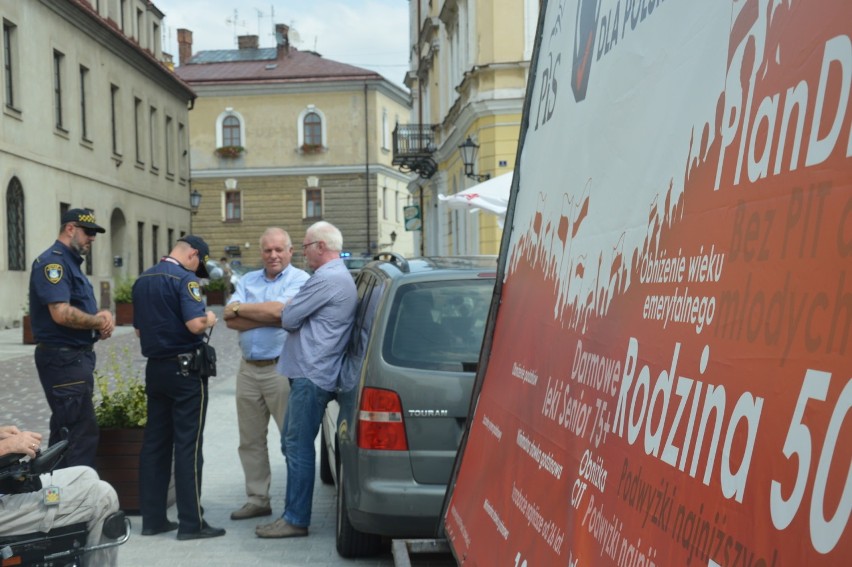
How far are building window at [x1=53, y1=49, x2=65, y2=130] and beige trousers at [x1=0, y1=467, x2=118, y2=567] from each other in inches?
1130

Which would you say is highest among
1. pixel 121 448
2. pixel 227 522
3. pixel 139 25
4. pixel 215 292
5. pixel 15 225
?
pixel 139 25

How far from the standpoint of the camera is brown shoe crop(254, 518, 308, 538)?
654cm

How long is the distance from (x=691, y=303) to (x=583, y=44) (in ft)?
4.05

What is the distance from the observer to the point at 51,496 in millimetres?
4305

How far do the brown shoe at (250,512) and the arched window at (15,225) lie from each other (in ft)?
73.6

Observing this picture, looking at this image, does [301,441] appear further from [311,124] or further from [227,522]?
[311,124]

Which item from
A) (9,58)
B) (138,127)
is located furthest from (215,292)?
(9,58)

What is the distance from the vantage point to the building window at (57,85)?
103 feet

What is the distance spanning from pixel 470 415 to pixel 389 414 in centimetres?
182

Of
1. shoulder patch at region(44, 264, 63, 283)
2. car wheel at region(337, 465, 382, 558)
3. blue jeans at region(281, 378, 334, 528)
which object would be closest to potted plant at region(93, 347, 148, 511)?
shoulder patch at region(44, 264, 63, 283)

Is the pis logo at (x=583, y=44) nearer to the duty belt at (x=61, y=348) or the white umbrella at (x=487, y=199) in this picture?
the duty belt at (x=61, y=348)

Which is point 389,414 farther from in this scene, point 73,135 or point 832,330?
point 73,135

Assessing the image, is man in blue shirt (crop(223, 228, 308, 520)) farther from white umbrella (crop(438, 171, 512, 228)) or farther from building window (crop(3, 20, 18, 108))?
building window (crop(3, 20, 18, 108))

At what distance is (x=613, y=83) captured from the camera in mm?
2420
